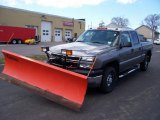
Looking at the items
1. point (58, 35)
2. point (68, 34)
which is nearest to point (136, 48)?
point (58, 35)

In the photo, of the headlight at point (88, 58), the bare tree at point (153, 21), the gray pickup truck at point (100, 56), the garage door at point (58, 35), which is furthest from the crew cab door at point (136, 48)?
the bare tree at point (153, 21)

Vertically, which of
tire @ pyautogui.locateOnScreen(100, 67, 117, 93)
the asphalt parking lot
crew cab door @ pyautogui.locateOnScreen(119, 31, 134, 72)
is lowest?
the asphalt parking lot

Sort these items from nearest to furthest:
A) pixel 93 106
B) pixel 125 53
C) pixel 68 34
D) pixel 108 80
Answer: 1. pixel 93 106
2. pixel 108 80
3. pixel 125 53
4. pixel 68 34

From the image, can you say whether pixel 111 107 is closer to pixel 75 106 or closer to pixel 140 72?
pixel 75 106

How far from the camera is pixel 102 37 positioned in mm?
7895

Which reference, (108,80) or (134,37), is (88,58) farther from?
(134,37)

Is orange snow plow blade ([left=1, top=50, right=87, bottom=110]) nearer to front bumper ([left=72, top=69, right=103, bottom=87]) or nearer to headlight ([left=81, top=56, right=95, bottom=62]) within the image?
front bumper ([left=72, top=69, right=103, bottom=87])

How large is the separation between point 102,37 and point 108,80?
158 cm

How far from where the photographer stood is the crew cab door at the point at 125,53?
7.73 m

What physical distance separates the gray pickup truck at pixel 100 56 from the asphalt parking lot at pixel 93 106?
1.64 ft

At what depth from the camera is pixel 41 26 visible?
52062 mm

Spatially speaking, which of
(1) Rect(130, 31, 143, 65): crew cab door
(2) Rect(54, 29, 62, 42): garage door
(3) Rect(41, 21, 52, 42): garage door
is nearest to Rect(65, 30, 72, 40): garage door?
(2) Rect(54, 29, 62, 42): garage door

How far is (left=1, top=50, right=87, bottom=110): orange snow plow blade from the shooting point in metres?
5.42

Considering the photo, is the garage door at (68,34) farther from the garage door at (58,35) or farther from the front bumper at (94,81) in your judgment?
the front bumper at (94,81)
